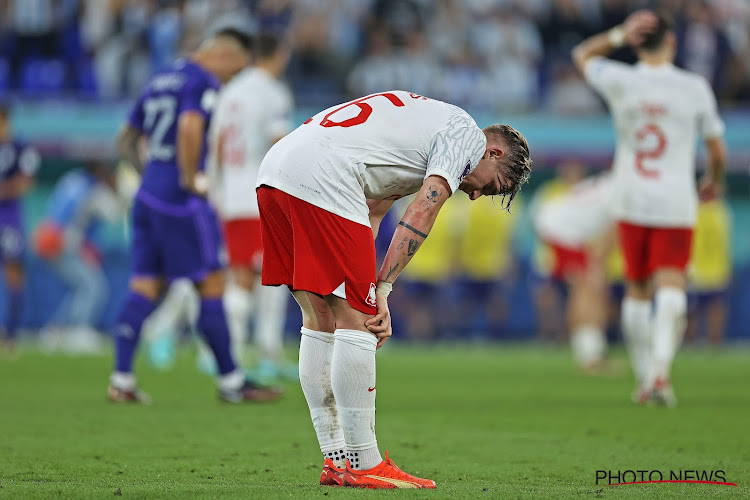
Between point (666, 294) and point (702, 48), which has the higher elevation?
point (702, 48)

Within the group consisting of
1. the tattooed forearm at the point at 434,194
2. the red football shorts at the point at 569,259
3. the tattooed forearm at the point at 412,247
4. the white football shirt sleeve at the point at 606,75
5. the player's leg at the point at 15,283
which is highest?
the white football shirt sleeve at the point at 606,75

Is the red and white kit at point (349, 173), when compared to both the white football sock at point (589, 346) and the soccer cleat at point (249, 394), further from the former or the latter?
the white football sock at point (589, 346)

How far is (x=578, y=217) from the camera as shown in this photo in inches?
554

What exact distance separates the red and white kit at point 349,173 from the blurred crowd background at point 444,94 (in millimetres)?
13992

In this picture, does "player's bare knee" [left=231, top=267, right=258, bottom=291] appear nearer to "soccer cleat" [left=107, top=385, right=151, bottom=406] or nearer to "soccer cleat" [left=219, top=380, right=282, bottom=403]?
"soccer cleat" [left=219, top=380, right=282, bottom=403]

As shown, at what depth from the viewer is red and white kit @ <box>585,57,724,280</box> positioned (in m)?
8.69

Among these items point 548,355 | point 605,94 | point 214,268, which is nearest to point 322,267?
point 214,268

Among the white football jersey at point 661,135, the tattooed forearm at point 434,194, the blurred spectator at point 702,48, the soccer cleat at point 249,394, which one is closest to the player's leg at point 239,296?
the soccer cleat at point 249,394

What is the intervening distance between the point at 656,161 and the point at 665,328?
1.32m

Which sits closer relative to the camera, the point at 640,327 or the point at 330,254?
the point at 330,254

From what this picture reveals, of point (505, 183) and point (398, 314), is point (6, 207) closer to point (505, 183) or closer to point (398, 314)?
point (398, 314)

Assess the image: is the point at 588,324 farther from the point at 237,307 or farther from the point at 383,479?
the point at 383,479

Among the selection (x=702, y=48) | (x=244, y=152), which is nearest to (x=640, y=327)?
(x=244, y=152)

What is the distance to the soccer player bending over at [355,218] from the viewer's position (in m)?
4.57
